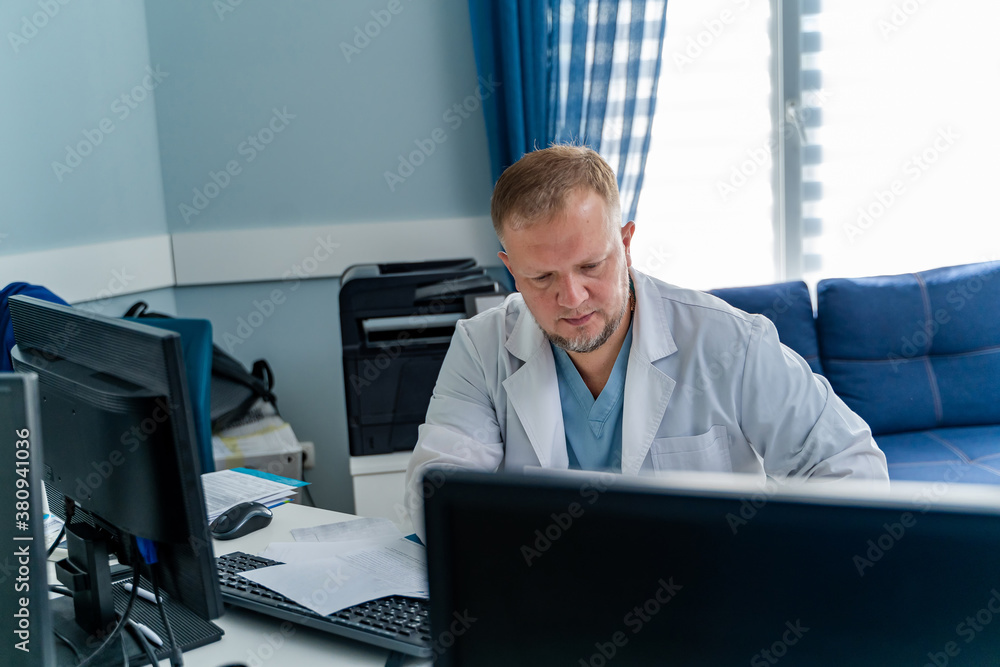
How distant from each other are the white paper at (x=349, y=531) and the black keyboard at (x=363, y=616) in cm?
21

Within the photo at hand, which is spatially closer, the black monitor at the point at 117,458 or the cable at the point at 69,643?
the black monitor at the point at 117,458

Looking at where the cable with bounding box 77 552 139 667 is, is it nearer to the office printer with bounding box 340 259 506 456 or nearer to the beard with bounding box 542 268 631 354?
the beard with bounding box 542 268 631 354

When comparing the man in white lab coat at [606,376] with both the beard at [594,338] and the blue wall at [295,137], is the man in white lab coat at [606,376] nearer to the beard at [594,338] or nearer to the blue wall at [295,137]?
the beard at [594,338]

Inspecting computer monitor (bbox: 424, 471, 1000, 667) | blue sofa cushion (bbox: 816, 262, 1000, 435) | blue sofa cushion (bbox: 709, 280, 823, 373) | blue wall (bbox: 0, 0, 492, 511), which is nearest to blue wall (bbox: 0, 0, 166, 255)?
blue wall (bbox: 0, 0, 492, 511)

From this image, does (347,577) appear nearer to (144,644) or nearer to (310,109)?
(144,644)

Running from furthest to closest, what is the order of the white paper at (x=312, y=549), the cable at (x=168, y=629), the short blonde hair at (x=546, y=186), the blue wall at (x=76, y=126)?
1. the blue wall at (x=76, y=126)
2. the short blonde hair at (x=546, y=186)
3. the white paper at (x=312, y=549)
4. the cable at (x=168, y=629)

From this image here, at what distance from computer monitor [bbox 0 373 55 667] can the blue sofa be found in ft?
7.17

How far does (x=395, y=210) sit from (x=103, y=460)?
2200 mm

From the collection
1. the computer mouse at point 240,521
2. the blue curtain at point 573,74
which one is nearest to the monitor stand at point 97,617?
the computer mouse at point 240,521

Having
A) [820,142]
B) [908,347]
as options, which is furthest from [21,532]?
[820,142]

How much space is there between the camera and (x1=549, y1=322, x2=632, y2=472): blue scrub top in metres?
1.50

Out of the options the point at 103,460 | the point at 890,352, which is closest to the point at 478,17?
the point at 890,352

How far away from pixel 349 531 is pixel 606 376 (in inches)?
22.0

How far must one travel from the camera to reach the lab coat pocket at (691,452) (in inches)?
56.7
